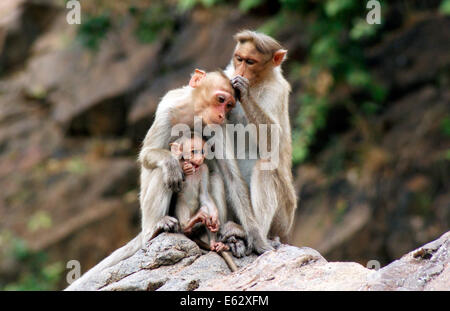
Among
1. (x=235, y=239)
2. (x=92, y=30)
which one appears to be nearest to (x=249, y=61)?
(x=235, y=239)

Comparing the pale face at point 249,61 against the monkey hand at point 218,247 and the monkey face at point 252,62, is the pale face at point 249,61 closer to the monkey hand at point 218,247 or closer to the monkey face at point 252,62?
the monkey face at point 252,62

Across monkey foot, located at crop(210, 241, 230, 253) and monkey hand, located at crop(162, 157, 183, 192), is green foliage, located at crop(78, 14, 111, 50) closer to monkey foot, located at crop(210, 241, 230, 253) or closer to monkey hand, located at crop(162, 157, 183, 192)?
monkey hand, located at crop(162, 157, 183, 192)

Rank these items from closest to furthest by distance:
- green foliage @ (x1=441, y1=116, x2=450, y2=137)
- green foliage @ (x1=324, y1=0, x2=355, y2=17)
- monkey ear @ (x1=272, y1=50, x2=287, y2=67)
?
monkey ear @ (x1=272, y1=50, x2=287, y2=67)
green foliage @ (x1=324, y1=0, x2=355, y2=17)
green foliage @ (x1=441, y1=116, x2=450, y2=137)

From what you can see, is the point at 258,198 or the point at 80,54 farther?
the point at 80,54

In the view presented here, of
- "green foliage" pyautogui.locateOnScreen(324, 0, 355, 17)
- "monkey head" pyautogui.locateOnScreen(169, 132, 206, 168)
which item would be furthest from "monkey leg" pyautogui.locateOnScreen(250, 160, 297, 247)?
"green foliage" pyautogui.locateOnScreen(324, 0, 355, 17)

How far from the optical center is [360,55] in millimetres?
11680

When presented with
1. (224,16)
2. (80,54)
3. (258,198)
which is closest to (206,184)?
(258,198)

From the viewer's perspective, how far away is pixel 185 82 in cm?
1331

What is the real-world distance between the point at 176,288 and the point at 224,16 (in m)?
9.43

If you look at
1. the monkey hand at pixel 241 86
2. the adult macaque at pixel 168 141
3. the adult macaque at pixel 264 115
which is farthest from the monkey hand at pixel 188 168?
the monkey hand at pixel 241 86

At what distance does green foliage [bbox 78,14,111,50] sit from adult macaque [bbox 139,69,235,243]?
7.02m

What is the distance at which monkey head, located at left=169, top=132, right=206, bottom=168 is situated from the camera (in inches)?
236

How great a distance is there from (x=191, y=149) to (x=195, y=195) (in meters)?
0.45

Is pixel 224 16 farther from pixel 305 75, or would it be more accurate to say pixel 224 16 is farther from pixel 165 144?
pixel 165 144
